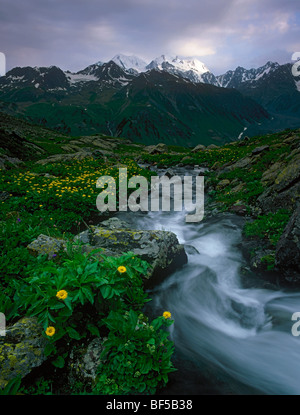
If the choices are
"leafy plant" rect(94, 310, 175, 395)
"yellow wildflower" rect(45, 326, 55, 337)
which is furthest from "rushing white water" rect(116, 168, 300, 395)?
"yellow wildflower" rect(45, 326, 55, 337)

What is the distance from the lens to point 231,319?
17.9 feet

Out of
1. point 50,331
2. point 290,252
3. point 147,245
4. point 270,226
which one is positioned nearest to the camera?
point 50,331

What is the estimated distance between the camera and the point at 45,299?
124 inches

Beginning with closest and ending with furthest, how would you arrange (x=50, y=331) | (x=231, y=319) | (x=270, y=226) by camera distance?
(x=50, y=331) → (x=231, y=319) → (x=270, y=226)

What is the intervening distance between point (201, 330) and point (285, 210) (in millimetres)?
5635

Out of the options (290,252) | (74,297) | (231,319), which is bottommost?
(231,319)

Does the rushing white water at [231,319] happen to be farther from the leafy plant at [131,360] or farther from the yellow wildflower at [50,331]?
the yellow wildflower at [50,331]

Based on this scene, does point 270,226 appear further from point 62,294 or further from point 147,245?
point 62,294

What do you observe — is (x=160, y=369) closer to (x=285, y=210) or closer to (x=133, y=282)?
(x=133, y=282)

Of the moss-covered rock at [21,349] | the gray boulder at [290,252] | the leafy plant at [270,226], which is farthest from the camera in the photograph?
the leafy plant at [270,226]

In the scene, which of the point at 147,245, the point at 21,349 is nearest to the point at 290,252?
the point at 147,245

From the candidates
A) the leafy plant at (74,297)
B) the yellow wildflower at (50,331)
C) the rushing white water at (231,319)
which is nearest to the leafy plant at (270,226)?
the rushing white water at (231,319)

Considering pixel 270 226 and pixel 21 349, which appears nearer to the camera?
pixel 21 349

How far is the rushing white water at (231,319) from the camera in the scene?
410 centimetres
